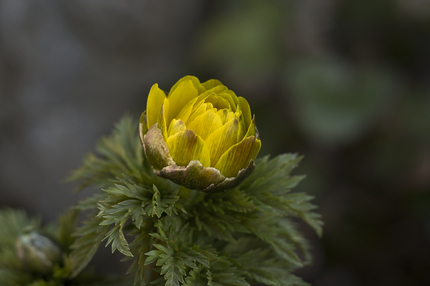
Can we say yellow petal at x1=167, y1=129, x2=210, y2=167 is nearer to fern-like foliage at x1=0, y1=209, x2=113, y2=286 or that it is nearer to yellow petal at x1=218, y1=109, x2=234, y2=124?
yellow petal at x1=218, y1=109, x2=234, y2=124

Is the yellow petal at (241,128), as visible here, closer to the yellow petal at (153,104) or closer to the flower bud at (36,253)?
the yellow petal at (153,104)

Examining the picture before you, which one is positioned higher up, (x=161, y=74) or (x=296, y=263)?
(x=161, y=74)

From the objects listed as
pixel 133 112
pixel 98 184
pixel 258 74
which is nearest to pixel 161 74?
pixel 133 112

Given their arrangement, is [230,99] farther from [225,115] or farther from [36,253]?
[36,253]

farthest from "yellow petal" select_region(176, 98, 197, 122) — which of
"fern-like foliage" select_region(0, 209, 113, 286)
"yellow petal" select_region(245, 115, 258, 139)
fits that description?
"fern-like foliage" select_region(0, 209, 113, 286)

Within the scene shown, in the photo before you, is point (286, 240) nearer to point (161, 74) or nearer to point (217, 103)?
point (217, 103)

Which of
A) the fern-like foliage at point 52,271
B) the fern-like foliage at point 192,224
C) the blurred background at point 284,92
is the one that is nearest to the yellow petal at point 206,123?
the fern-like foliage at point 192,224

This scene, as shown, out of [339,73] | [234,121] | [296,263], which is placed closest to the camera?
[234,121]
